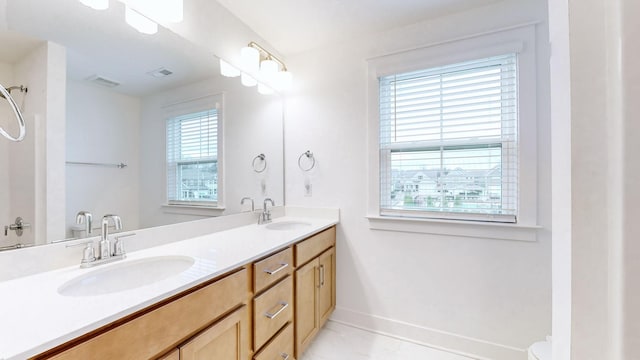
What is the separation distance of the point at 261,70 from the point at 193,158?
0.92 m

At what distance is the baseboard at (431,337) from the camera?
1.75m

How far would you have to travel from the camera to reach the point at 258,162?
2.24 meters

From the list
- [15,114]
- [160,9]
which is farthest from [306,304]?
[160,9]

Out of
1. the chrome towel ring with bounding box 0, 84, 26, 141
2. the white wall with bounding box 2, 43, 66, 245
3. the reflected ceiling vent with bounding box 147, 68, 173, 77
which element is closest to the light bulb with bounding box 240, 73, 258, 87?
the reflected ceiling vent with bounding box 147, 68, 173, 77

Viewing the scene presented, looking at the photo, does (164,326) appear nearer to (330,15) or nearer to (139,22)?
(139,22)

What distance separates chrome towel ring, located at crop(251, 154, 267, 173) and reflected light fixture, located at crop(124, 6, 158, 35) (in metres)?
1.06

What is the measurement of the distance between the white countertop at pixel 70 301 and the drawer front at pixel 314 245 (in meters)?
0.34

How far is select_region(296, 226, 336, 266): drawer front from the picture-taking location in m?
1.67

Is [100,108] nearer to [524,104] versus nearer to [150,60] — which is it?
[150,60]

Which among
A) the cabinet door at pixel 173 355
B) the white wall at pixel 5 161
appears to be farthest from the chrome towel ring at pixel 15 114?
the cabinet door at pixel 173 355

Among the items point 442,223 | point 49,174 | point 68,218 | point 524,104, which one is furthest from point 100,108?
point 524,104

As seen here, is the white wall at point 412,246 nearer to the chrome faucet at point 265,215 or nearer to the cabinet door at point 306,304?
the chrome faucet at point 265,215

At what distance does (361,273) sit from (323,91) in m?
1.56

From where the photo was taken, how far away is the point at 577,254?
27 centimetres
